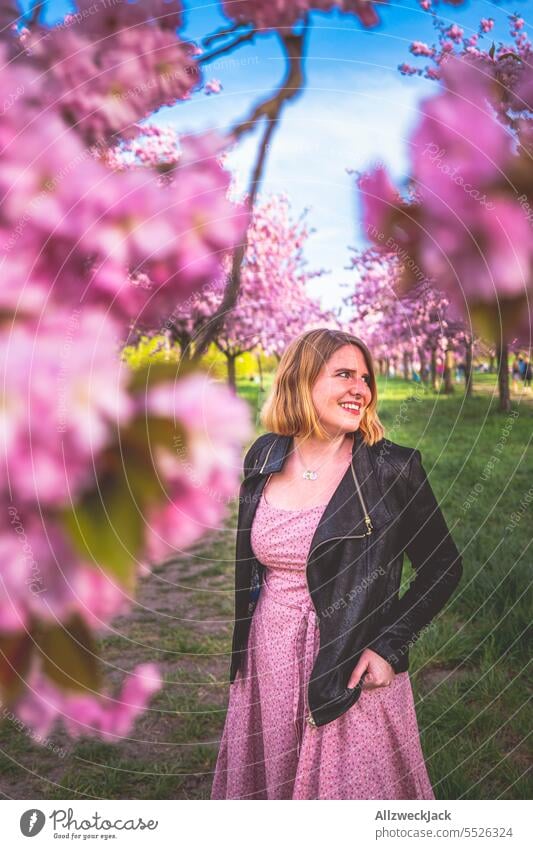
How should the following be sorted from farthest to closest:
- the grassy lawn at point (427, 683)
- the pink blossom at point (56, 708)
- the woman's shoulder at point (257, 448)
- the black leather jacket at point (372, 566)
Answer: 1. the grassy lawn at point (427, 683)
2. the woman's shoulder at point (257, 448)
3. the black leather jacket at point (372, 566)
4. the pink blossom at point (56, 708)

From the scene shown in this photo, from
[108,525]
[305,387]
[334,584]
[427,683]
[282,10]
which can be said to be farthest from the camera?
[427,683]

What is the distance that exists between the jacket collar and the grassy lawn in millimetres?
188

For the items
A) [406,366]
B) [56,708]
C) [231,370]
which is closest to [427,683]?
[406,366]

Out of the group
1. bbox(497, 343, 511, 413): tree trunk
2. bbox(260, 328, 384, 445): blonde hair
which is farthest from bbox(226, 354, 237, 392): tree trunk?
bbox(497, 343, 511, 413): tree trunk

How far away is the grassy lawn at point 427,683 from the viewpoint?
1.39 m

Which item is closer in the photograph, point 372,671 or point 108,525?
point 108,525

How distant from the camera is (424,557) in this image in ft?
3.45

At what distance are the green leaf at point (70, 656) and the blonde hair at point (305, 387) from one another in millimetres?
642

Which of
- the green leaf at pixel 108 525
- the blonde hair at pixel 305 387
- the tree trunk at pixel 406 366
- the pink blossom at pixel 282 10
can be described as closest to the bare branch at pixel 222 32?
the pink blossom at pixel 282 10

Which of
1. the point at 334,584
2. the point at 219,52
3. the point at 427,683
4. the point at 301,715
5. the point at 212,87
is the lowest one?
the point at 427,683

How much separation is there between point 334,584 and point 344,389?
28 cm

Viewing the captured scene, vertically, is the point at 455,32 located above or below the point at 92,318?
above

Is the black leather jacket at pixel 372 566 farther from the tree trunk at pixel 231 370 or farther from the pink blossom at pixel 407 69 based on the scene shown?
the pink blossom at pixel 407 69

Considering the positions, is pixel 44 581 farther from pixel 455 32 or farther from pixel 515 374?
pixel 515 374
